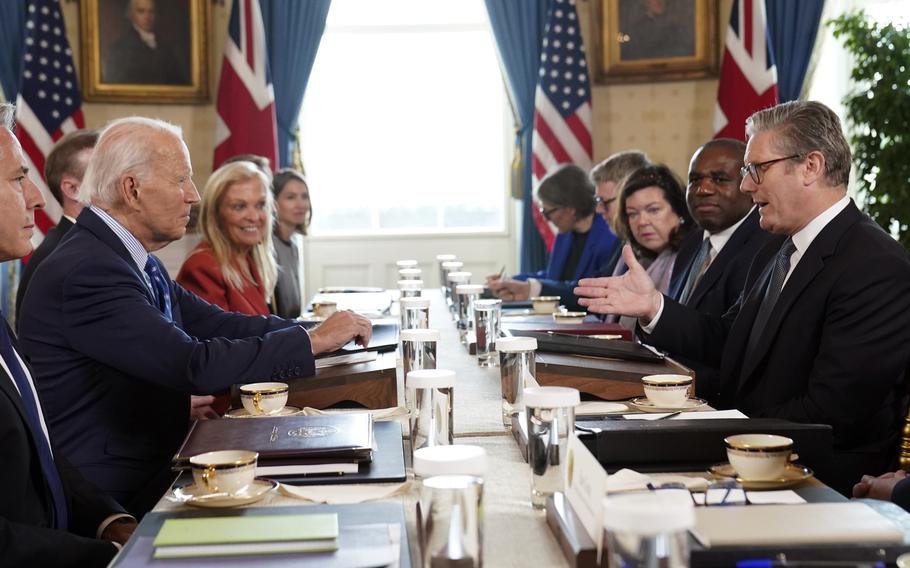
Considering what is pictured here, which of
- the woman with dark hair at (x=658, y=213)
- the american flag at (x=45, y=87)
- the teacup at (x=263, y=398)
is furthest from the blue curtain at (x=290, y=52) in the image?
the teacup at (x=263, y=398)

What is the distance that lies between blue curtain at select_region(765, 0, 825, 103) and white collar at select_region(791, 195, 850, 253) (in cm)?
561

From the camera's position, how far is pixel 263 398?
2.43 meters

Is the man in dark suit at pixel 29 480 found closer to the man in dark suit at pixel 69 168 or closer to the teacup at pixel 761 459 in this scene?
the teacup at pixel 761 459

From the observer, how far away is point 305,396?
2.60 m

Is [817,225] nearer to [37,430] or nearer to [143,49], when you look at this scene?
[37,430]

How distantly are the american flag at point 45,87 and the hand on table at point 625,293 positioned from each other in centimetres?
594

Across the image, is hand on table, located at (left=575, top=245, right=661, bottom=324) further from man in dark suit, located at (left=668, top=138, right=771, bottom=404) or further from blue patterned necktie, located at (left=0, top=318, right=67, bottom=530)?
blue patterned necktie, located at (left=0, top=318, right=67, bottom=530)

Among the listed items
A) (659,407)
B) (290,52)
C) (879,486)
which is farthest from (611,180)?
(290,52)

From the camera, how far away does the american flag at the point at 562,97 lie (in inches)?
332

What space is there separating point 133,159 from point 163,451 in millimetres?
785

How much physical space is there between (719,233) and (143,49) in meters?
6.02

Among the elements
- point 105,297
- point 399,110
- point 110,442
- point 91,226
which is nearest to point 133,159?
point 91,226

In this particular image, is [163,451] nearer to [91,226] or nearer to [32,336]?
[32,336]

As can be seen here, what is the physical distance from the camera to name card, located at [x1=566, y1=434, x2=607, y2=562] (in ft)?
4.40
